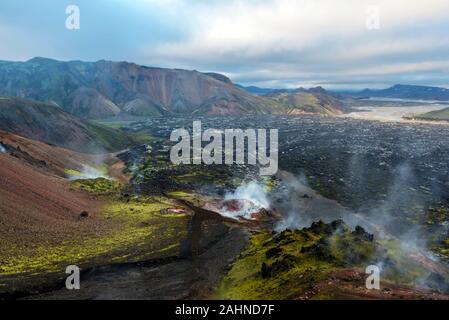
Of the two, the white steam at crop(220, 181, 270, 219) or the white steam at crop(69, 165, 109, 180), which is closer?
the white steam at crop(220, 181, 270, 219)

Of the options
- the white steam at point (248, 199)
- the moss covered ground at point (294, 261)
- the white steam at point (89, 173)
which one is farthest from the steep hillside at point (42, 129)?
the moss covered ground at point (294, 261)

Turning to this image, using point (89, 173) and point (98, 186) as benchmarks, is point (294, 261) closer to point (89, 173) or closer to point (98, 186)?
point (98, 186)

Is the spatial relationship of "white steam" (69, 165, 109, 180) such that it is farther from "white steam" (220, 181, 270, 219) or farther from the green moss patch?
"white steam" (220, 181, 270, 219)

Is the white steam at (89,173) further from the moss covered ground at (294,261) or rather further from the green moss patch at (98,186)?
the moss covered ground at (294,261)

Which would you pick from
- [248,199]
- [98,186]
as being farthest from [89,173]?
[248,199]

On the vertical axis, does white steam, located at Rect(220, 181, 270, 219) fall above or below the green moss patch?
below

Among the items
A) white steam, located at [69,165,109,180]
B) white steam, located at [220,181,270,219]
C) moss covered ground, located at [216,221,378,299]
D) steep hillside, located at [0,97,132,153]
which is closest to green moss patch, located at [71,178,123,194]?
white steam, located at [69,165,109,180]

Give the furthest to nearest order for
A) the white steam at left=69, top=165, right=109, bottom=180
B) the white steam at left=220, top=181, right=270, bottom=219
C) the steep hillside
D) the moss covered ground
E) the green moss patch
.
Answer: the steep hillside, the white steam at left=69, top=165, right=109, bottom=180, the green moss patch, the white steam at left=220, top=181, right=270, bottom=219, the moss covered ground

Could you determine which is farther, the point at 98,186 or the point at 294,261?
the point at 98,186

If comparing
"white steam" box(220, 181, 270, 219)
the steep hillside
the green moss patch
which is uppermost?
the steep hillside
